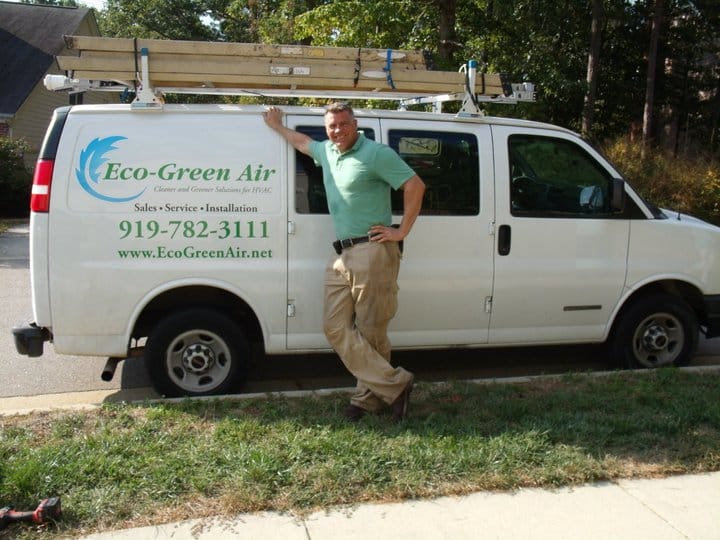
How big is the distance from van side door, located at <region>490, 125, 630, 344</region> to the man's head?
1.41 m

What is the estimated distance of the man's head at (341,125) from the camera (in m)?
4.15

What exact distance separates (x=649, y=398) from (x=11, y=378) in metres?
5.05

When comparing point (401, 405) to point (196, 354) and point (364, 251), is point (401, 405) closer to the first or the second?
point (364, 251)

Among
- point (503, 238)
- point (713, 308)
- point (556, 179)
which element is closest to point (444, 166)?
point (503, 238)

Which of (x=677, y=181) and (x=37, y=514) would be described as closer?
(x=37, y=514)

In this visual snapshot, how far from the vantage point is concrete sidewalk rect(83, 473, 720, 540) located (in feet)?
10.5

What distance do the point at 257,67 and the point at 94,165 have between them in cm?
130

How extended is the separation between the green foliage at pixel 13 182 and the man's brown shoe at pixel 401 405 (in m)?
16.5

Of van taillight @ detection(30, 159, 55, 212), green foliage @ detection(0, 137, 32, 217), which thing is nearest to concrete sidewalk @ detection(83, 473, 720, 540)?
van taillight @ detection(30, 159, 55, 212)

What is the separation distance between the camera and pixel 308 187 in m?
4.79

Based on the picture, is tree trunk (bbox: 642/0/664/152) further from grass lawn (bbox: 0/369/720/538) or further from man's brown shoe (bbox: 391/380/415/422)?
man's brown shoe (bbox: 391/380/415/422)

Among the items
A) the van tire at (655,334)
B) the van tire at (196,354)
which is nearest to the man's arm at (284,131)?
the van tire at (196,354)

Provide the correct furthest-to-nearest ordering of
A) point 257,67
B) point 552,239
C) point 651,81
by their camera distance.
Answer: point 651,81, point 552,239, point 257,67

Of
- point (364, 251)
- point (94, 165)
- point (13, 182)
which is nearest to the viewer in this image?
point (364, 251)
